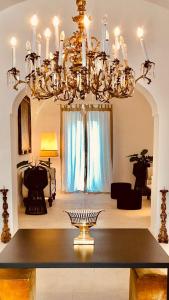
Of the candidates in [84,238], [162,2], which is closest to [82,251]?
[84,238]

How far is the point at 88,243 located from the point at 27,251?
1.80ft

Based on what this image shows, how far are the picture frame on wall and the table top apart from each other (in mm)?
4182

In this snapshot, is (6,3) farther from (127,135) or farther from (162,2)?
(127,135)

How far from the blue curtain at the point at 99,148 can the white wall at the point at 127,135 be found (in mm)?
213

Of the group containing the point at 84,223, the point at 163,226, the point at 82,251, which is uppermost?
the point at 84,223

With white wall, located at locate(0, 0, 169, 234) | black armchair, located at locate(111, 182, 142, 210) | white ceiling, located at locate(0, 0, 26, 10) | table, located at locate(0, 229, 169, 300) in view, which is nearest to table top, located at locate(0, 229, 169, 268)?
table, located at locate(0, 229, 169, 300)

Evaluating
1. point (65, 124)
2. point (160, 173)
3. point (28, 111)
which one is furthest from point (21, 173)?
point (160, 173)

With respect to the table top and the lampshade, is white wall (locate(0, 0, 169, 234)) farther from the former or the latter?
the lampshade

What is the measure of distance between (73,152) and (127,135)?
1.67m

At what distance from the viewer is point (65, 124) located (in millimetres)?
9023

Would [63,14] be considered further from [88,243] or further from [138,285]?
[138,285]

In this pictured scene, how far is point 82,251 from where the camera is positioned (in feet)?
8.55

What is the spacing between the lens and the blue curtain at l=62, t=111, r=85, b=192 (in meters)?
8.98

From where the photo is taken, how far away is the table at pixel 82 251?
235cm
